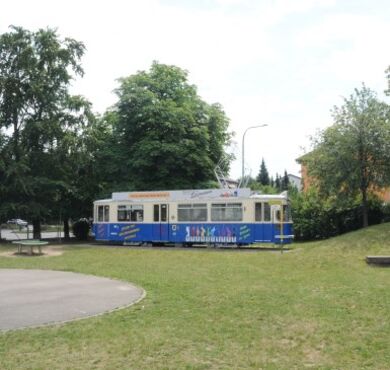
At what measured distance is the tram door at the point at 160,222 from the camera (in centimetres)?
2964

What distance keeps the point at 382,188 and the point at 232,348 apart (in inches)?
1006

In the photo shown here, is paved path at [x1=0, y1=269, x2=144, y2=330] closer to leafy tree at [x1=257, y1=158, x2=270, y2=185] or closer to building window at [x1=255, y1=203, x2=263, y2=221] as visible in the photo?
building window at [x1=255, y1=203, x2=263, y2=221]

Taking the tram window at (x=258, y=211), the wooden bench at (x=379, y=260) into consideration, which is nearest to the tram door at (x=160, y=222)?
the tram window at (x=258, y=211)

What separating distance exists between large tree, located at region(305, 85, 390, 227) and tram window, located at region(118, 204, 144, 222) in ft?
31.1

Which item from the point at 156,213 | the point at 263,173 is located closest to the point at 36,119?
the point at 156,213

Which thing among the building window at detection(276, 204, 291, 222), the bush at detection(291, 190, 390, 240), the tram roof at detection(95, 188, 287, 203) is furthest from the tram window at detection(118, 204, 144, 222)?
the bush at detection(291, 190, 390, 240)

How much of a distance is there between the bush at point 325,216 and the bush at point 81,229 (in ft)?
47.9

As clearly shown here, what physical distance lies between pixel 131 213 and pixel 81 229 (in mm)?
10433

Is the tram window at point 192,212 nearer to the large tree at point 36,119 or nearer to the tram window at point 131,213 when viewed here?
the tram window at point 131,213

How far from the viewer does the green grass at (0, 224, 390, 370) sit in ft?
22.4

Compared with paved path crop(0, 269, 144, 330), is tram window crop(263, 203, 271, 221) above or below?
above

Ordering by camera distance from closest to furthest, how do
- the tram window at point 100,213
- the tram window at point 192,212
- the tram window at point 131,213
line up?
the tram window at point 192,212, the tram window at point 131,213, the tram window at point 100,213

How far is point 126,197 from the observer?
102 feet

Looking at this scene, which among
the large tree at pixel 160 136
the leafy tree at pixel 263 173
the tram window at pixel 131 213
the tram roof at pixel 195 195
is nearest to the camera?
the tram roof at pixel 195 195
